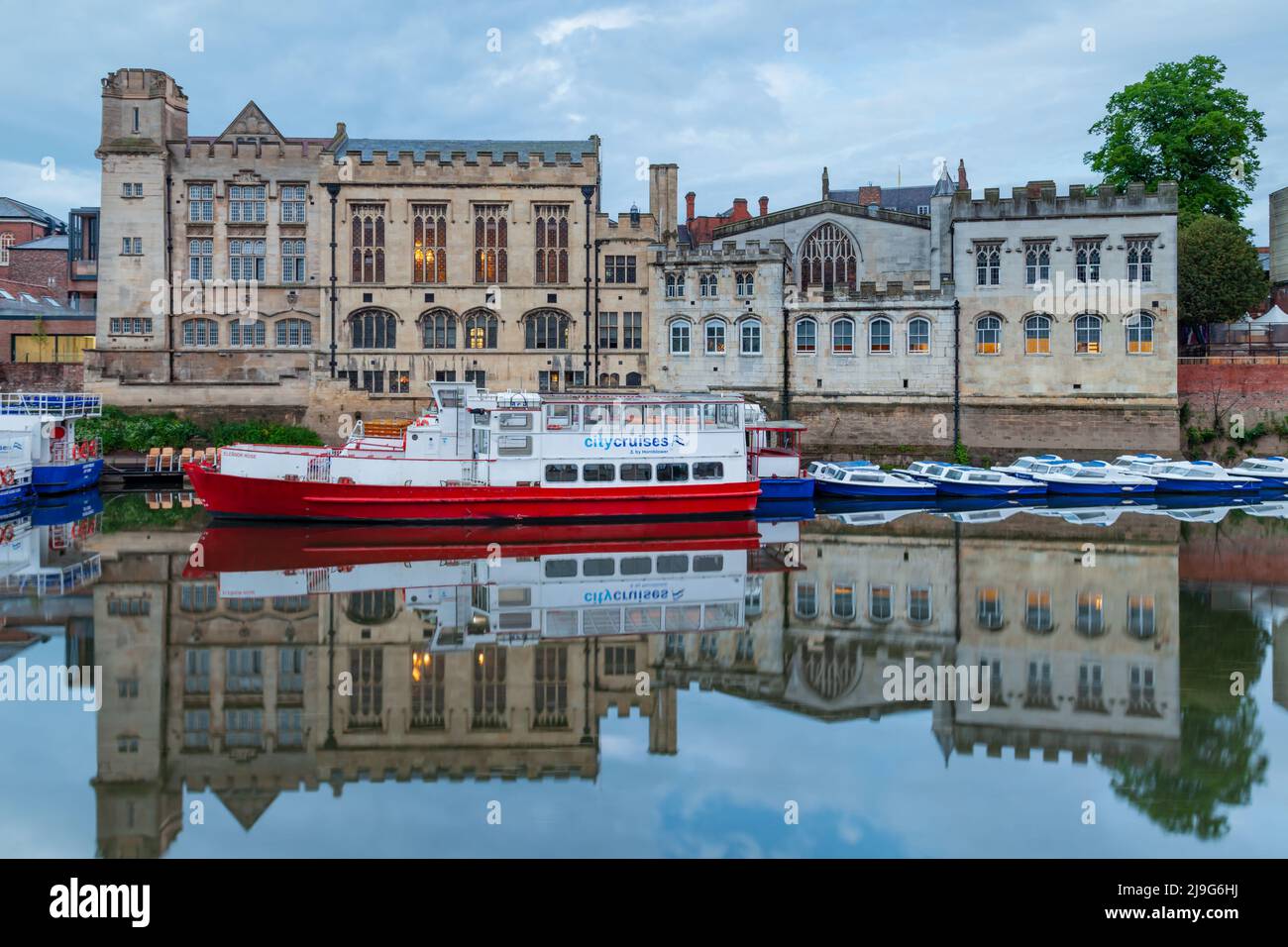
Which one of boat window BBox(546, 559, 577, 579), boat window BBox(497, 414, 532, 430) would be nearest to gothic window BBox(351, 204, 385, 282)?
boat window BBox(497, 414, 532, 430)

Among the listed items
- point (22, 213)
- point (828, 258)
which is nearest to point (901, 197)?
point (828, 258)

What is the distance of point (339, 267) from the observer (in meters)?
46.2

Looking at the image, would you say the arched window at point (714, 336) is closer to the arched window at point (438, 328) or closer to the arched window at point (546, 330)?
the arched window at point (546, 330)

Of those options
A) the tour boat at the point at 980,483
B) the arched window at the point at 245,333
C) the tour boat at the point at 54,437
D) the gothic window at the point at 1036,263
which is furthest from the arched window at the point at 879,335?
the tour boat at the point at 54,437

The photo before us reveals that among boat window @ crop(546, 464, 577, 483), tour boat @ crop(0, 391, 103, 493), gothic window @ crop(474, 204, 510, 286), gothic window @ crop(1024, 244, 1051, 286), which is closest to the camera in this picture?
boat window @ crop(546, 464, 577, 483)

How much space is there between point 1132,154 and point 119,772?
5117 cm

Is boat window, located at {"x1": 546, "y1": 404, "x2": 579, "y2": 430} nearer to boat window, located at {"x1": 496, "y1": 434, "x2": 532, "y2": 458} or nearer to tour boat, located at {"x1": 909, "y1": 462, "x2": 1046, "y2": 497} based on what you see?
boat window, located at {"x1": 496, "y1": 434, "x2": 532, "y2": 458}

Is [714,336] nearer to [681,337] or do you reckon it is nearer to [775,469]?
[681,337]

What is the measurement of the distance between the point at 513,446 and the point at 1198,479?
1054 inches

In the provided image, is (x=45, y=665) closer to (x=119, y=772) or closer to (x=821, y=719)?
(x=119, y=772)

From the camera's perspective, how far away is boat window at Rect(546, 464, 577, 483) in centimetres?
3109

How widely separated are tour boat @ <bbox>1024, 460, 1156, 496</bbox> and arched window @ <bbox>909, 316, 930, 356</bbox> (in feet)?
27.0

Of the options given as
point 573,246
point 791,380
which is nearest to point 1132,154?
point 791,380
